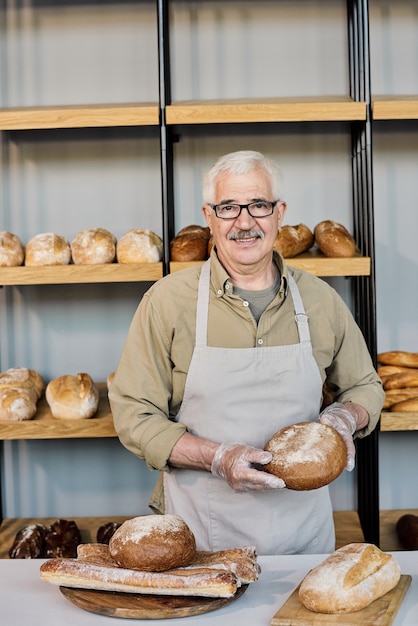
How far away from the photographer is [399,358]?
3.17 meters

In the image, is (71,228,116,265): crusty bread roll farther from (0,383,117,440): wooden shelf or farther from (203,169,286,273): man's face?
(203,169,286,273): man's face

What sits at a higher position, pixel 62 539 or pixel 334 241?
pixel 334 241

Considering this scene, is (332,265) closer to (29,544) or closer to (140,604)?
(29,544)

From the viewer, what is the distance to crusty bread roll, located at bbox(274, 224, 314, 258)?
3.03 m

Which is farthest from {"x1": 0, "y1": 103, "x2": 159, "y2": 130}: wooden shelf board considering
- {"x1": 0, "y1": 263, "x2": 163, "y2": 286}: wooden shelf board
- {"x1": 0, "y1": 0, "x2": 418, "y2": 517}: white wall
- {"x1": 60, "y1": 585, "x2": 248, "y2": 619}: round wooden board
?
{"x1": 60, "y1": 585, "x2": 248, "y2": 619}: round wooden board

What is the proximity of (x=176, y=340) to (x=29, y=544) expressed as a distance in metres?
1.29

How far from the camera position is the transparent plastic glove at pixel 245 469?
1717 mm

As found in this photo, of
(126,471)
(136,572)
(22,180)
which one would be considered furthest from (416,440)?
(136,572)

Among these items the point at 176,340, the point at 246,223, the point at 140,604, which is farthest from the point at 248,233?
the point at 140,604

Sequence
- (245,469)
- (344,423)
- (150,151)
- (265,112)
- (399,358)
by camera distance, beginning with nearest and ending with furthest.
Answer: (245,469)
(344,423)
(265,112)
(399,358)
(150,151)

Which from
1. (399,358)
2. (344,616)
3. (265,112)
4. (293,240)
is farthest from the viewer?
(399,358)

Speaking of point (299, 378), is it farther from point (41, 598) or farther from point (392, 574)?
point (41, 598)

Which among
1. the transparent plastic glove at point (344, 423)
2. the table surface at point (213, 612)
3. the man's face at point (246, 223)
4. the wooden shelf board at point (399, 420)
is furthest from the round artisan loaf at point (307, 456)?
the wooden shelf board at point (399, 420)

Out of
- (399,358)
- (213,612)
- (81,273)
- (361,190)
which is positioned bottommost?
(213,612)
